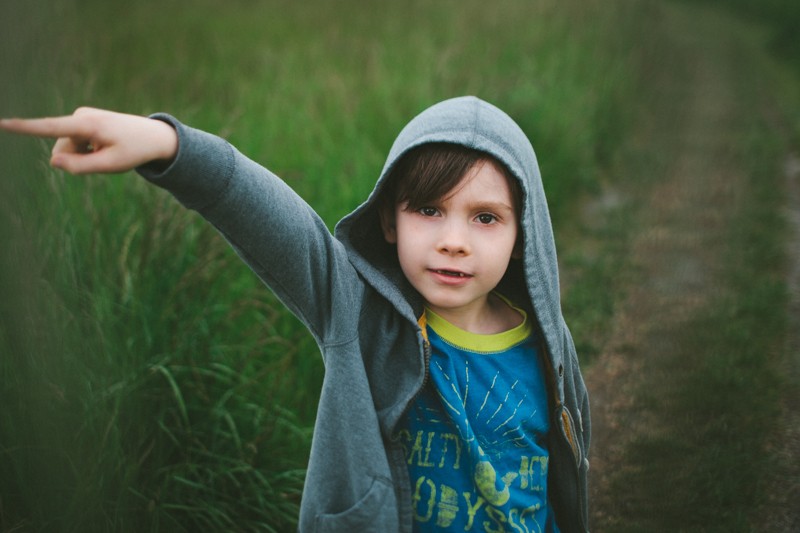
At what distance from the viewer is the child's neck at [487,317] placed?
1.81 metres

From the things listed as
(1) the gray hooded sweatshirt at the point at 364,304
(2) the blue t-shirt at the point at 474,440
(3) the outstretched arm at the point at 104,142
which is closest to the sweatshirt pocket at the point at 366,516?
(1) the gray hooded sweatshirt at the point at 364,304

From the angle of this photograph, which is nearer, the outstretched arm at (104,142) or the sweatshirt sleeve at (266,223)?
the outstretched arm at (104,142)

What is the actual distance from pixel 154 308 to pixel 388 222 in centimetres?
101

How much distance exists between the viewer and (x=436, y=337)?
1.74 m

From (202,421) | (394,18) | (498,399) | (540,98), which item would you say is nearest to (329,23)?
(394,18)

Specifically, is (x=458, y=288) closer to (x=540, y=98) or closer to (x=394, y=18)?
(x=540, y=98)

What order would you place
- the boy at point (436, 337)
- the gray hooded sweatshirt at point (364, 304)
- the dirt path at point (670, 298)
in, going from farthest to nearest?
1. the dirt path at point (670, 298)
2. the boy at point (436, 337)
3. the gray hooded sweatshirt at point (364, 304)

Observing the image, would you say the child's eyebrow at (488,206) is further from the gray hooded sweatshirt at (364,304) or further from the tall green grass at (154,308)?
the tall green grass at (154,308)

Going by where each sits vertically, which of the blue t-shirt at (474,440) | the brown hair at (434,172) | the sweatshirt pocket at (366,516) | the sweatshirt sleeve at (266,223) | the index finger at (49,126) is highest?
the brown hair at (434,172)

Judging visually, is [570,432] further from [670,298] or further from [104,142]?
[670,298]

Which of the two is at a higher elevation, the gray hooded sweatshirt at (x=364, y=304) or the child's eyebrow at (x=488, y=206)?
A: the child's eyebrow at (x=488, y=206)

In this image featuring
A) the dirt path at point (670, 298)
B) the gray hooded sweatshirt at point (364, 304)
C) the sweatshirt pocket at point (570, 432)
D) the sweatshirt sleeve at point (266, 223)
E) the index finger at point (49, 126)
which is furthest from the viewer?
the dirt path at point (670, 298)

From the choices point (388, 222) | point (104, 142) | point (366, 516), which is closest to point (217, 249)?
point (388, 222)

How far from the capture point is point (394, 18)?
8.21 meters
